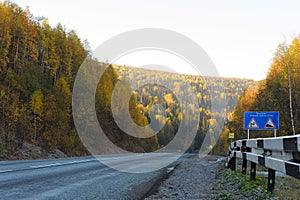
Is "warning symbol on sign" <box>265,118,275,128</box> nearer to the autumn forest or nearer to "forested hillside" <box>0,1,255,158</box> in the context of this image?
the autumn forest

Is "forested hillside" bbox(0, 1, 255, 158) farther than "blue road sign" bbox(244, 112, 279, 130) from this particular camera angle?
Yes

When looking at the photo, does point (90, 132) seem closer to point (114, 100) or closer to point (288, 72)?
point (114, 100)

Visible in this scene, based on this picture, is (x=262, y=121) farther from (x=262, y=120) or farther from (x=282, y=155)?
(x=282, y=155)

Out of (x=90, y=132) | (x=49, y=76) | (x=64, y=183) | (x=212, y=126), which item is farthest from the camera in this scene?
(x=212, y=126)

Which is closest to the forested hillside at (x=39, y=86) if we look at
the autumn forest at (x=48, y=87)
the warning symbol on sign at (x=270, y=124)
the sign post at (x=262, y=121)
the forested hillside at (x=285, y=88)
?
the autumn forest at (x=48, y=87)

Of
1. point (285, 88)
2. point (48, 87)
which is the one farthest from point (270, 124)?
point (48, 87)

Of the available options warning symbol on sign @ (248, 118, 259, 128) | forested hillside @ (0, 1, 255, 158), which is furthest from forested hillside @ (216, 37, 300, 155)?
forested hillside @ (0, 1, 255, 158)

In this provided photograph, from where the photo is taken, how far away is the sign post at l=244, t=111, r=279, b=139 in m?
19.3

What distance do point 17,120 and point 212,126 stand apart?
400 feet

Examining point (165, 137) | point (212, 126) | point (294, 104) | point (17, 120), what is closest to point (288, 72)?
point (294, 104)

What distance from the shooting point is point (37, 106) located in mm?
26844

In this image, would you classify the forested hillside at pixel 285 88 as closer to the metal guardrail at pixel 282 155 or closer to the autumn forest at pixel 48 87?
the autumn forest at pixel 48 87

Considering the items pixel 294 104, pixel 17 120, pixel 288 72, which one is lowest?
pixel 17 120

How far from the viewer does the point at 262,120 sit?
20.6 meters
